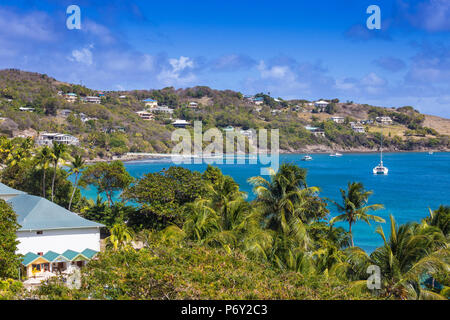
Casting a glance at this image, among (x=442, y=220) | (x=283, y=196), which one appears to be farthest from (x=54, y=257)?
(x=442, y=220)

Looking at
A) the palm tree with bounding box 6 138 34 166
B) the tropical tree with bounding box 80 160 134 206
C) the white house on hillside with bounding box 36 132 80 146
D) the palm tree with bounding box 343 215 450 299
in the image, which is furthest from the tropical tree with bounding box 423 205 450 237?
the white house on hillside with bounding box 36 132 80 146

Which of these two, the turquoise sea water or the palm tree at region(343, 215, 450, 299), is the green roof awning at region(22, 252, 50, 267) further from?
the palm tree at region(343, 215, 450, 299)

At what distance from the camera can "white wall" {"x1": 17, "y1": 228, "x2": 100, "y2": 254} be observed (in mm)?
22062

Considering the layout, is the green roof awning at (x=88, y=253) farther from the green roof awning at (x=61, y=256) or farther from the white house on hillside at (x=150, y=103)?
the white house on hillside at (x=150, y=103)

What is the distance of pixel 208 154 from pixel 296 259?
11532 centimetres

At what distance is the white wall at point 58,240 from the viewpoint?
22.1m

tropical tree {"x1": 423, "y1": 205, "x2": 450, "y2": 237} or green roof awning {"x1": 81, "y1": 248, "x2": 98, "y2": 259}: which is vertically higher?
tropical tree {"x1": 423, "y1": 205, "x2": 450, "y2": 237}

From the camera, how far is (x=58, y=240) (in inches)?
892

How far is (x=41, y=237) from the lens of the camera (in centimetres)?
2238

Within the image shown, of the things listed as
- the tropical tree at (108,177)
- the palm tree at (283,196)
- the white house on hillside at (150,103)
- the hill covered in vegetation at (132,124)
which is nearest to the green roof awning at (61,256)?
the palm tree at (283,196)

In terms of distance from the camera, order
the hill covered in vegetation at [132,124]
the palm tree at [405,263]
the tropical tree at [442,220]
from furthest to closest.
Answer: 1. the hill covered in vegetation at [132,124]
2. the tropical tree at [442,220]
3. the palm tree at [405,263]

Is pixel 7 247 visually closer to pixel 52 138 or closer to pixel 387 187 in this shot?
pixel 387 187

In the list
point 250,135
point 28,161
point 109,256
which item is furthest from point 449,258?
point 250,135
